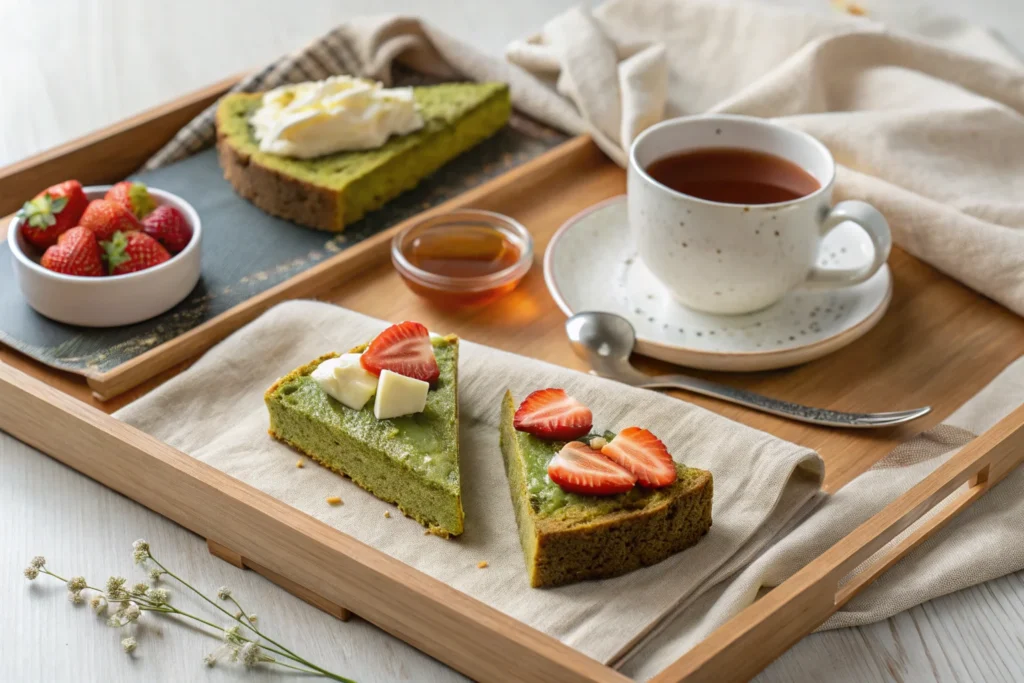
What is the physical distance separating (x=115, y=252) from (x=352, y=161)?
60cm

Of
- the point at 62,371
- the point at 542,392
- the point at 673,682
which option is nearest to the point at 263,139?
the point at 62,371

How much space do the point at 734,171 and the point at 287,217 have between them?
0.92 meters

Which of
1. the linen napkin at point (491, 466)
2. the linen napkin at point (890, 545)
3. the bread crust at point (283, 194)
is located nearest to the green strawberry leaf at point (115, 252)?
the linen napkin at point (491, 466)

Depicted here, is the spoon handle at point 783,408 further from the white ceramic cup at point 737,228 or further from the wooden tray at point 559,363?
the white ceramic cup at point 737,228

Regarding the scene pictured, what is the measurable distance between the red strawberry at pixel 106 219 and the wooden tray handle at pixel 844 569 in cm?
126

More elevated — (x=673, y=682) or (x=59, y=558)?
(x=673, y=682)

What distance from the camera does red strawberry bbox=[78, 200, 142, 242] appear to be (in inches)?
76.9

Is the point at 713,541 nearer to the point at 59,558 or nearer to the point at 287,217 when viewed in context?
the point at 59,558

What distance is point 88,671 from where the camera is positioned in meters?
1.42

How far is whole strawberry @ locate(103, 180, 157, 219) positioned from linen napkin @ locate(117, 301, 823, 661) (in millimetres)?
356

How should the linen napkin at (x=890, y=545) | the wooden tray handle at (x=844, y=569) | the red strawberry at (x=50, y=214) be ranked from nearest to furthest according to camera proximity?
1. the wooden tray handle at (x=844, y=569)
2. the linen napkin at (x=890, y=545)
3. the red strawberry at (x=50, y=214)

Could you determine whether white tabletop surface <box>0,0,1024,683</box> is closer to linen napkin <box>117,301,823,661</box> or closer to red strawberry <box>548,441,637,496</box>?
linen napkin <box>117,301,823,661</box>

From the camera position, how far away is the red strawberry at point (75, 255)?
6.19 feet

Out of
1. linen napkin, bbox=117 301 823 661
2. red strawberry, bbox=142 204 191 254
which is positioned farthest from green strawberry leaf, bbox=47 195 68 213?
linen napkin, bbox=117 301 823 661
